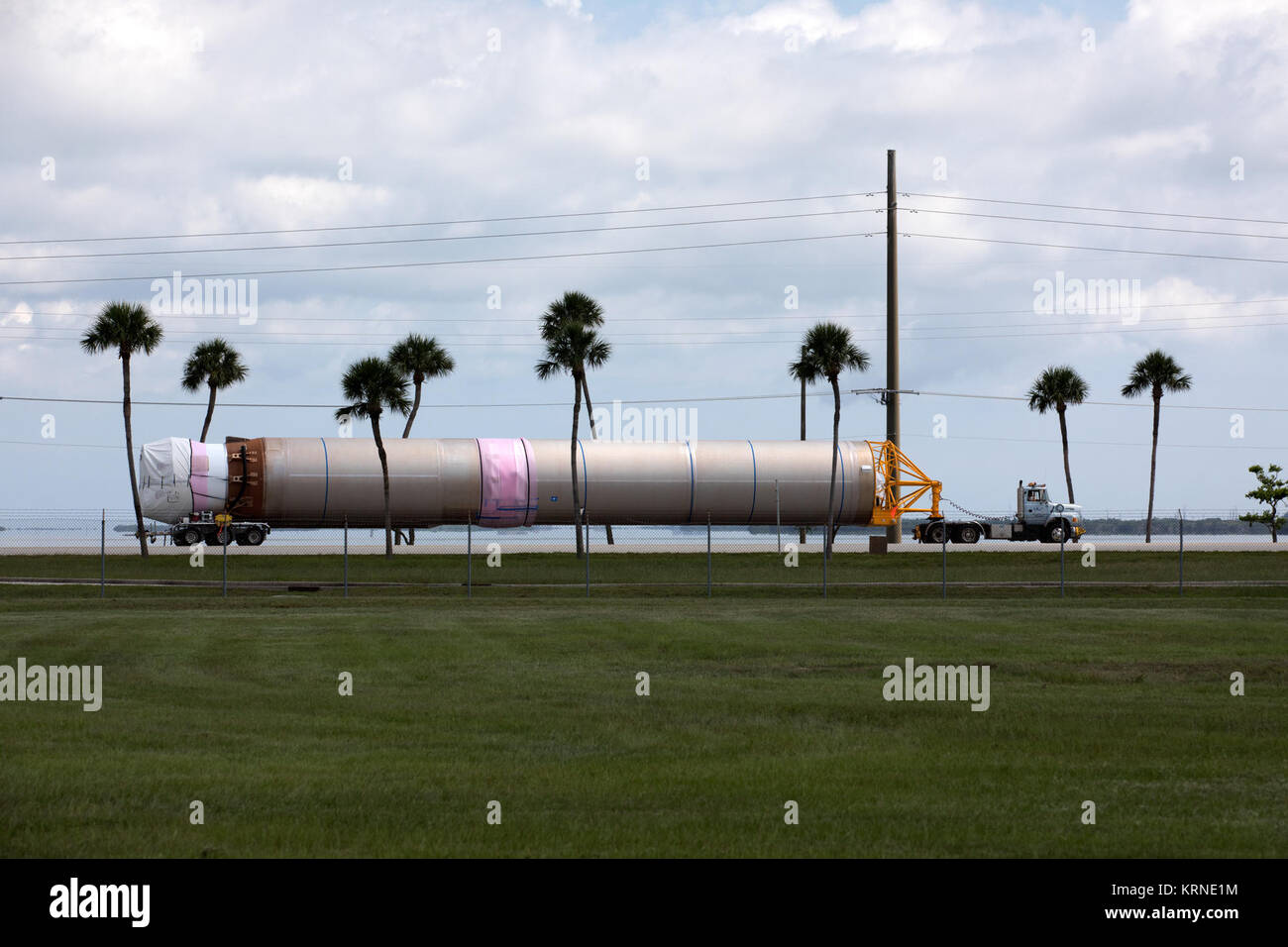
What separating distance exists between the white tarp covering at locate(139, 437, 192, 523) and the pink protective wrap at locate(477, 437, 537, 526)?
12740 millimetres

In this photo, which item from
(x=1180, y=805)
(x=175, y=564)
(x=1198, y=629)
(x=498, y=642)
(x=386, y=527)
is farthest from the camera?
(x=386, y=527)

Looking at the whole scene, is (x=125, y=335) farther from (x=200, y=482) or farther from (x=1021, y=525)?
(x=1021, y=525)

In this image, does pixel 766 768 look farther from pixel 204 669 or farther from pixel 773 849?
pixel 204 669

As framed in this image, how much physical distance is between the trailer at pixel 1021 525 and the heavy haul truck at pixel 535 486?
0.07 meters

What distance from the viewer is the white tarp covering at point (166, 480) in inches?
2269

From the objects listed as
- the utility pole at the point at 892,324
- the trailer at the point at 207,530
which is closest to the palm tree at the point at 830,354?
the utility pole at the point at 892,324

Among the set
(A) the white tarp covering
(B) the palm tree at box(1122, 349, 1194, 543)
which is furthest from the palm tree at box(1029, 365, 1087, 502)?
(A) the white tarp covering

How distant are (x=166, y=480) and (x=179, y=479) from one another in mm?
605

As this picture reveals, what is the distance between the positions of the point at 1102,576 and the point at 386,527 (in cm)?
2720

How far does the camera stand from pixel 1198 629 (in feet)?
81.1

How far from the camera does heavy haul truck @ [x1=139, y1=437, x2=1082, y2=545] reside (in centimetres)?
5841

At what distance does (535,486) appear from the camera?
61.9 meters

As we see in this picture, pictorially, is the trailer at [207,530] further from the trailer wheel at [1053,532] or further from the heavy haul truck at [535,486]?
the trailer wheel at [1053,532]
